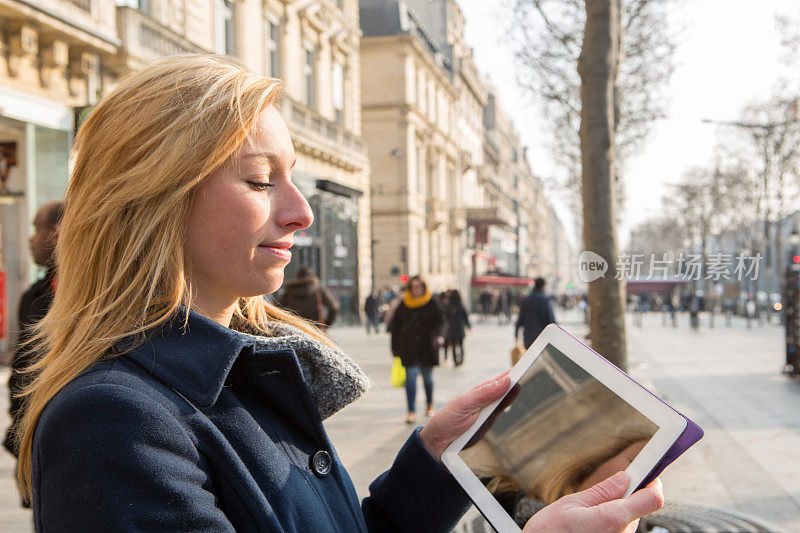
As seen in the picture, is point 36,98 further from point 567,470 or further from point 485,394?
point 567,470

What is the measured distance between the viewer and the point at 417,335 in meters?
9.21

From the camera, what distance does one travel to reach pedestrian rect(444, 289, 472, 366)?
49.9 feet

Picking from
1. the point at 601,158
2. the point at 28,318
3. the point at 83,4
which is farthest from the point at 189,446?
the point at 83,4

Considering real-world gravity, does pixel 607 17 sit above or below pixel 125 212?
above

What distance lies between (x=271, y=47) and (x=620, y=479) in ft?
78.9

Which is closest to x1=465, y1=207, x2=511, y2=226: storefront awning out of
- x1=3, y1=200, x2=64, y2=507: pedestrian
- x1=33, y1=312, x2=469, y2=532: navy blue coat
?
x1=3, y1=200, x2=64, y2=507: pedestrian

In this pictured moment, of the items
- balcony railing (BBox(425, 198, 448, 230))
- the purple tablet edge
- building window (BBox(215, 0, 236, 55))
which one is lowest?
the purple tablet edge

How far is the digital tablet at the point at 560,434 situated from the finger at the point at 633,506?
21 mm

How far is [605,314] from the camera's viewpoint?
5.22m

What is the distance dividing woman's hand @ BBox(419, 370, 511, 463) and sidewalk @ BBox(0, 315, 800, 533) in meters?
1.80

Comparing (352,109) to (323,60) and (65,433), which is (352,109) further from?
(65,433)

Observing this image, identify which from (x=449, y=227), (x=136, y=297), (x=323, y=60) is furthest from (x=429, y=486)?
(x=449, y=227)

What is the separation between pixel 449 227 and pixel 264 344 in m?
47.9

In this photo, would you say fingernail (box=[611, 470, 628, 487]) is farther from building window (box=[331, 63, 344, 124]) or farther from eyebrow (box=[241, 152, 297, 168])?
building window (box=[331, 63, 344, 124])
